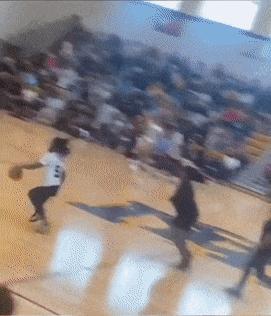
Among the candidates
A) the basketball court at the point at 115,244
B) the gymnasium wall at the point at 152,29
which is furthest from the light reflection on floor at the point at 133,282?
the gymnasium wall at the point at 152,29

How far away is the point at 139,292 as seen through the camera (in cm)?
69

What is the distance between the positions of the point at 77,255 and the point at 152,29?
235 millimetres

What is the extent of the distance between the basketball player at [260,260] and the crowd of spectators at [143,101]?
7cm

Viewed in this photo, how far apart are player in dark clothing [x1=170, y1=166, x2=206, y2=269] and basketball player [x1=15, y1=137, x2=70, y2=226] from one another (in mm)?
123

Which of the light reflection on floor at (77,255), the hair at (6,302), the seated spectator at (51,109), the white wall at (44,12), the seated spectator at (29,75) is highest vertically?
the white wall at (44,12)

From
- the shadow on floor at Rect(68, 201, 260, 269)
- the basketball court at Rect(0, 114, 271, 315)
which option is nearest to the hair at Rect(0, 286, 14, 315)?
the basketball court at Rect(0, 114, 271, 315)

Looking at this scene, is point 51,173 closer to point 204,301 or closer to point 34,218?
point 34,218

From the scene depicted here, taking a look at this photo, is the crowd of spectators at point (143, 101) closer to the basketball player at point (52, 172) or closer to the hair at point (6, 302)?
the basketball player at point (52, 172)

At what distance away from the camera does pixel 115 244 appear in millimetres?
716

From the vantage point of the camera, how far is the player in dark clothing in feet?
2.29

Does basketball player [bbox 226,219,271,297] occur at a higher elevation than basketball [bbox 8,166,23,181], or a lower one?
higher

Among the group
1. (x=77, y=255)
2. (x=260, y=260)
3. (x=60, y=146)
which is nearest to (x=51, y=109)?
(x=60, y=146)

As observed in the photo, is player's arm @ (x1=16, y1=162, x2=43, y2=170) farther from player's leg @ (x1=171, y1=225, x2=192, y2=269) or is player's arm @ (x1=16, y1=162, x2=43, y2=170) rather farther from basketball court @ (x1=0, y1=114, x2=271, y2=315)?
player's leg @ (x1=171, y1=225, x2=192, y2=269)

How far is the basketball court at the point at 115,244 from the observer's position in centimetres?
68
